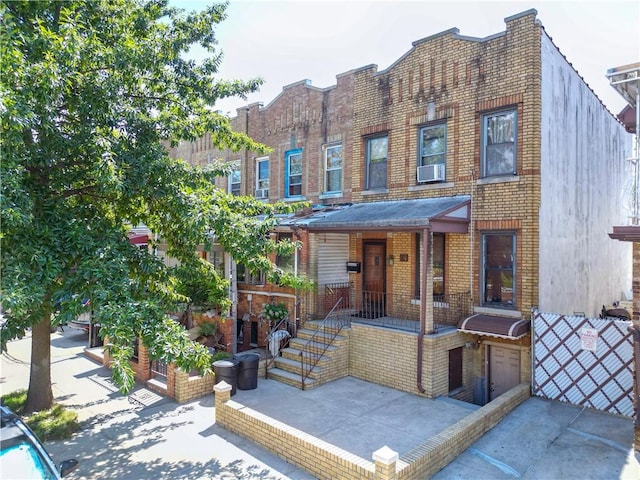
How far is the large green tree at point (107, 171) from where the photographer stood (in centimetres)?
605

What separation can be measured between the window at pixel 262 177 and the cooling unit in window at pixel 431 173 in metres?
6.53

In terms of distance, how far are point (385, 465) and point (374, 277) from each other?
318 inches

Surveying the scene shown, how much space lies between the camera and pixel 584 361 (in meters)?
9.16

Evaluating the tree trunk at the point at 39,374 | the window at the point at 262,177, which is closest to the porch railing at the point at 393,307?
the window at the point at 262,177

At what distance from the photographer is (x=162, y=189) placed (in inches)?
309

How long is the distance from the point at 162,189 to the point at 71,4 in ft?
12.2

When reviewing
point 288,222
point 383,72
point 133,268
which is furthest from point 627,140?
point 133,268

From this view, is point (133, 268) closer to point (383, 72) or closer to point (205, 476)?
point (205, 476)

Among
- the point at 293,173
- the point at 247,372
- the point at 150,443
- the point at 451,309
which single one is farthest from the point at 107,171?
the point at 293,173

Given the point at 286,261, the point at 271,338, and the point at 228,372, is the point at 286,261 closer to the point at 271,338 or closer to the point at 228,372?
the point at 271,338

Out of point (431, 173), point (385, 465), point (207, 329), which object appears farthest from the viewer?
point (207, 329)

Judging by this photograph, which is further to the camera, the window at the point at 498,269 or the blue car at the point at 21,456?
the window at the point at 498,269

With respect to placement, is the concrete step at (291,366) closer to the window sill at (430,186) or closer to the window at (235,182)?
the window sill at (430,186)

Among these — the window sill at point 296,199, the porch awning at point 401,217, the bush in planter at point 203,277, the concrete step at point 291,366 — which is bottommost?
the concrete step at point 291,366
